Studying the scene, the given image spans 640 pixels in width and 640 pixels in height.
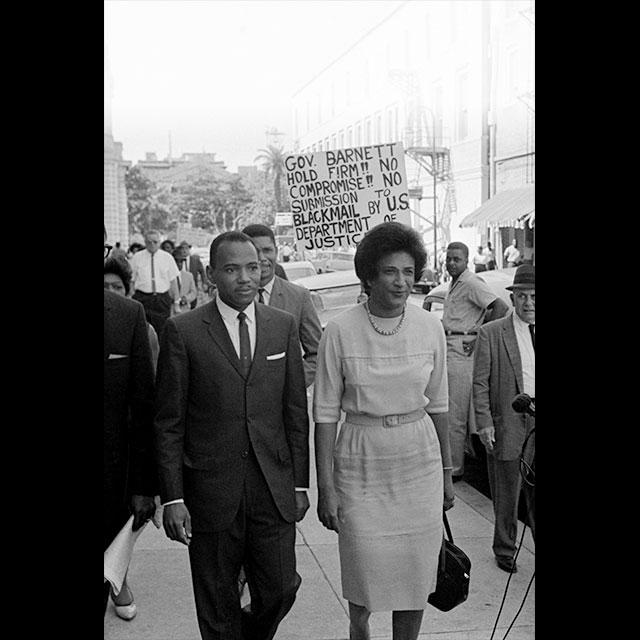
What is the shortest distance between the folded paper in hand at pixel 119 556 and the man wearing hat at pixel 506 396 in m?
2.79

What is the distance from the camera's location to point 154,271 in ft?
49.0

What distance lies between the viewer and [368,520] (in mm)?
4285

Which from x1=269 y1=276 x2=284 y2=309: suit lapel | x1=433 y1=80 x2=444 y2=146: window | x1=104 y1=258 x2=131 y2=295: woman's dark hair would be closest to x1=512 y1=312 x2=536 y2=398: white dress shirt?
x1=269 y1=276 x2=284 y2=309: suit lapel

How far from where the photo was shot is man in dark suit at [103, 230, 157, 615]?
4.08 meters

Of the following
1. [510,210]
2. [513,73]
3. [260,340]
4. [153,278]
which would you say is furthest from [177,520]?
[513,73]

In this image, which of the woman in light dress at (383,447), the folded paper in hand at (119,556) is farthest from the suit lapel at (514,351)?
the folded paper in hand at (119,556)

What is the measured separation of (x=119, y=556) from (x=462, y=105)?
35649 millimetres

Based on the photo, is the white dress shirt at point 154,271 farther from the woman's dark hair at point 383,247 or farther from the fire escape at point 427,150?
the fire escape at point 427,150
